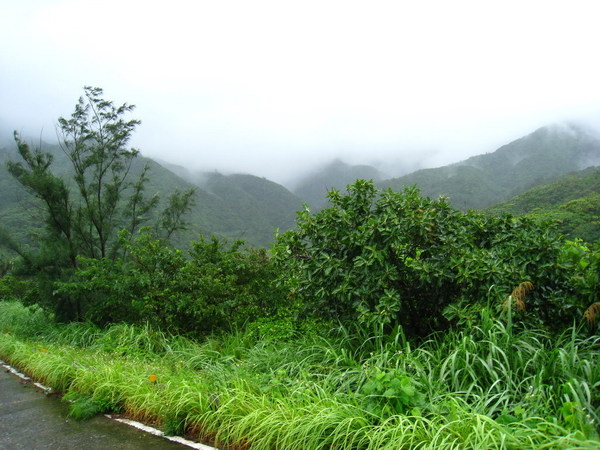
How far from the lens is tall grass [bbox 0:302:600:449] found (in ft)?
9.02

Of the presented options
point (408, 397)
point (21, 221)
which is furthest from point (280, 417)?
point (21, 221)

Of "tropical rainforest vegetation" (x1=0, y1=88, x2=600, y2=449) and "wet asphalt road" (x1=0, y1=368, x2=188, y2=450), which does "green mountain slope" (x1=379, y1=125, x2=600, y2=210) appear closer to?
"tropical rainforest vegetation" (x1=0, y1=88, x2=600, y2=449)

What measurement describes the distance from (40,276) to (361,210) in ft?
24.4

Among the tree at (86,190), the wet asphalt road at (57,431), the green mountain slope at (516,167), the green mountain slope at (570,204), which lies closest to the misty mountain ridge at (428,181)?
the green mountain slope at (516,167)

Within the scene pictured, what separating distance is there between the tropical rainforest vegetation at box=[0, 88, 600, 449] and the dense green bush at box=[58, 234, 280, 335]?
36mm

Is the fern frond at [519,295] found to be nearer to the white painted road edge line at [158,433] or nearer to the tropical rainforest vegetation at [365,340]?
the tropical rainforest vegetation at [365,340]

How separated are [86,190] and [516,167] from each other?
9307 cm

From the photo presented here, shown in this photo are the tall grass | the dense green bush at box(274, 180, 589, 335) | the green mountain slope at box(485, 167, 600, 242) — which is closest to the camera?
the tall grass

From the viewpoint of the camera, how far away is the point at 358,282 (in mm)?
4539

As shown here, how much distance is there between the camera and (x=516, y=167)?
3487 inches

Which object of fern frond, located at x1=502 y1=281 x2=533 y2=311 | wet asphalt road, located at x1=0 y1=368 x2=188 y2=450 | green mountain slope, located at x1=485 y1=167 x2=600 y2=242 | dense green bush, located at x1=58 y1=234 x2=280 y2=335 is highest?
fern frond, located at x1=502 y1=281 x2=533 y2=311

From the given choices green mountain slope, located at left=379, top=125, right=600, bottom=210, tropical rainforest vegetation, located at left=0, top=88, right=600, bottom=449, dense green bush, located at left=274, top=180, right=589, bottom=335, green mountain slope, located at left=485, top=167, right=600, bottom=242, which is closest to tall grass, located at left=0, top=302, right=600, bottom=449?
tropical rainforest vegetation, located at left=0, top=88, right=600, bottom=449

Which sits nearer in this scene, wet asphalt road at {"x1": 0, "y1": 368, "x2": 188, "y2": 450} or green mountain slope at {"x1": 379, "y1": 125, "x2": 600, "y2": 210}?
wet asphalt road at {"x1": 0, "y1": 368, "x2": 188, "y2": 450}

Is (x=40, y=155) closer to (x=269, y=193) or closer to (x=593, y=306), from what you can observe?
(x=593, y=306)
